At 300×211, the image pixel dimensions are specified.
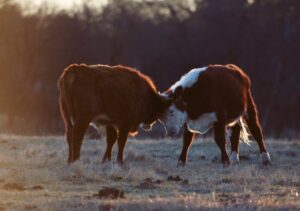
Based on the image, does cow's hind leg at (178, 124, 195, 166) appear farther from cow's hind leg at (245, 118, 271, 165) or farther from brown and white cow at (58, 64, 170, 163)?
cow's hind leg at (245, 118, 271, 165)

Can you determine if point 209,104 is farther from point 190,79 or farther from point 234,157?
point 234,157

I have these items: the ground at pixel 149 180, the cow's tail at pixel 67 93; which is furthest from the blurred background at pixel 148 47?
the cow's tail at pixel 67 93

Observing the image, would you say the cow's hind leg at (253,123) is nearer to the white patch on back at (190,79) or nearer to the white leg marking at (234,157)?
the white leg marking at (234,157)

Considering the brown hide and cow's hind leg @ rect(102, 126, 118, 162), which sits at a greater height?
the brown hide

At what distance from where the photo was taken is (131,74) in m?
17.3

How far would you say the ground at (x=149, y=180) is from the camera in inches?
414

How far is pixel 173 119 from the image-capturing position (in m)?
17.9

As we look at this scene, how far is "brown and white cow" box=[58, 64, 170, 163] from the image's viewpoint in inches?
627

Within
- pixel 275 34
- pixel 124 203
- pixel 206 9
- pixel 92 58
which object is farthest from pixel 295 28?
pixel 124 203

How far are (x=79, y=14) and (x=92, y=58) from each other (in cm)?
444

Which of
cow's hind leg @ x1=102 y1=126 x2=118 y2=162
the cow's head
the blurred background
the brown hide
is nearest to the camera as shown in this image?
the brown hide

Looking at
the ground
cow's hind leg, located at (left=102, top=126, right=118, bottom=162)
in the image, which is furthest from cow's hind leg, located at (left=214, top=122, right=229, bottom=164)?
cow's hind leg, located at (left=102, top=126, right=118, bottom=162)

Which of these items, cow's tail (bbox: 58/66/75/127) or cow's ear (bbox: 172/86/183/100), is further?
cow's ear (bbox: 172/86/183/100)

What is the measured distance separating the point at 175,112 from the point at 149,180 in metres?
4.39
